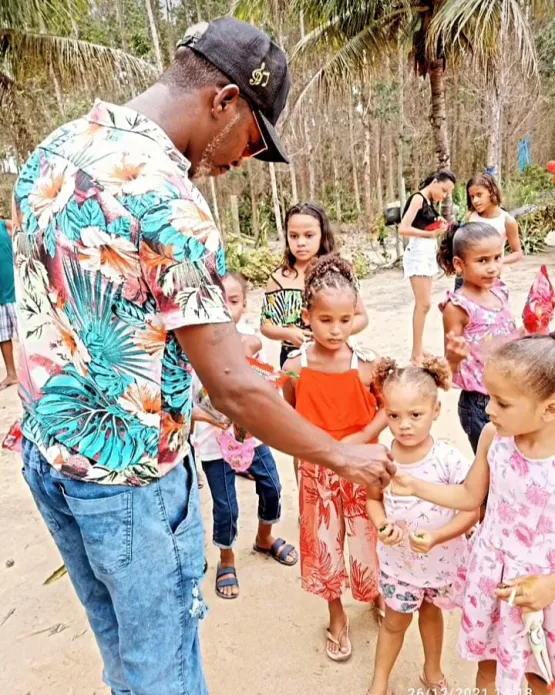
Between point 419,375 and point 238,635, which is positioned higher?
point 419,375

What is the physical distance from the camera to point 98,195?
3.51 feet

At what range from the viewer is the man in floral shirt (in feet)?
3.53

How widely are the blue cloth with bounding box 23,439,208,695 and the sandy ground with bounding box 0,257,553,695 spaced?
33.1 inches

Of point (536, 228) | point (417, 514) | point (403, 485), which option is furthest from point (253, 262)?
point (403, 485)

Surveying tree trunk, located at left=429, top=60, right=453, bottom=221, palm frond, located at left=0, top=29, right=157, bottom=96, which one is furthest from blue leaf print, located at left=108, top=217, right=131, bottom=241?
palm frond, located at left=0, top=29, right=157, bottom=96

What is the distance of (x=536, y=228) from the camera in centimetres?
1111

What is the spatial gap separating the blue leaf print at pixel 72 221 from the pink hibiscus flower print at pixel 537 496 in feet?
4.22

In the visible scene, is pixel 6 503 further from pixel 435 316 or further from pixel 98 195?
pixel 435 316

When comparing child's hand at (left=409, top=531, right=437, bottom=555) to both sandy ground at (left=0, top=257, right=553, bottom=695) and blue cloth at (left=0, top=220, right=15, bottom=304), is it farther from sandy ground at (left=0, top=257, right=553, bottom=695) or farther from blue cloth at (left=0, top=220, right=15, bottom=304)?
blue cloth at (left=0, top=220, right=15, bottom=304)

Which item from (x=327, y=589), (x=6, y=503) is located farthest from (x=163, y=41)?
(x=327, y=589)

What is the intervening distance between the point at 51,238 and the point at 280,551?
2.13 meters

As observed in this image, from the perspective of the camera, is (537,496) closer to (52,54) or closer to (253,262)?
(253,262)

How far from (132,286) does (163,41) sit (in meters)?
20.2

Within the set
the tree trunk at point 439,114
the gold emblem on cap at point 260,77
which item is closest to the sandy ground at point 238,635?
the gold emblem on cap at point 260,77
